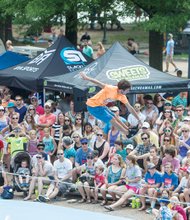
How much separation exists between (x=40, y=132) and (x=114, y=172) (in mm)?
2935

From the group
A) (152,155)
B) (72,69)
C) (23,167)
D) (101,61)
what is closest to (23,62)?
(72,69)

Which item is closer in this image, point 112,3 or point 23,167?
point 23,167

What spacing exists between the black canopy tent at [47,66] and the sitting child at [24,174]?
185 inches

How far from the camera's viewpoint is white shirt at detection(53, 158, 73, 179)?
15.1 meters

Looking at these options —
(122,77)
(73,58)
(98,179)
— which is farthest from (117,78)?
(98,179)

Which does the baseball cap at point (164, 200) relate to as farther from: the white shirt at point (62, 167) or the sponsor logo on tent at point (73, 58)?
the sponsor logo on tent at point (73, 58)

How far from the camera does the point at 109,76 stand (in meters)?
18.0

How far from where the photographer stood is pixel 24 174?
15.3 m

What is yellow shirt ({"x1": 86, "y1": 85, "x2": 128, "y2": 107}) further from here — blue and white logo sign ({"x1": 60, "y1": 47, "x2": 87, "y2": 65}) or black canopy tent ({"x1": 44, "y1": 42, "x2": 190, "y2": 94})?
blue and white logo sign ({"x1": 60, "y1": 47, "x2": 87, "y2": 65})

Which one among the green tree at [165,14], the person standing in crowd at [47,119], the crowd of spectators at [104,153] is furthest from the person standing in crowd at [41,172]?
the green tree at [165,14]

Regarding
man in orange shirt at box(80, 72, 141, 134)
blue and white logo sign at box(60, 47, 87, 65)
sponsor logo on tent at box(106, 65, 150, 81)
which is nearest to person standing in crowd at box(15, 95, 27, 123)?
sponsor logo on tent at box(106, 65, 150, 81)

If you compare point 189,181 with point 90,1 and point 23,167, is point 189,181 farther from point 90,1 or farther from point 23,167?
point 90,1

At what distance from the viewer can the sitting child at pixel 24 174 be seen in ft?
49.9

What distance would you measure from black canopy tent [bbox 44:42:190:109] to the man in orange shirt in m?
4.27
